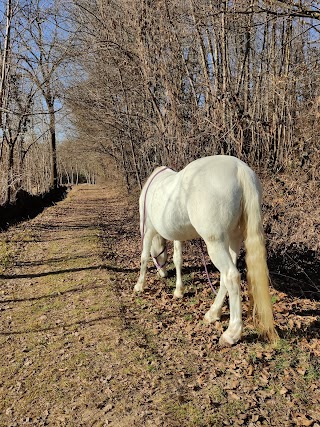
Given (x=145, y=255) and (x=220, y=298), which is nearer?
(x=220, y=298)

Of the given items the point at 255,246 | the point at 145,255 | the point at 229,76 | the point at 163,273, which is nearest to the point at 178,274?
the point at 145,255

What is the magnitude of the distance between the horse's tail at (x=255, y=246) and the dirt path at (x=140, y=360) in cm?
46

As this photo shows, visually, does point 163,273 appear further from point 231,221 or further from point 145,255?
point 231,221

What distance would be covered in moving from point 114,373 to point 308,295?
10.8 feet

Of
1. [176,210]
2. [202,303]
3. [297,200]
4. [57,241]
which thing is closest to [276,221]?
[297,200]

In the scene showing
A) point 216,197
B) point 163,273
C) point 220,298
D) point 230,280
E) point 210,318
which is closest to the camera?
point 216,197

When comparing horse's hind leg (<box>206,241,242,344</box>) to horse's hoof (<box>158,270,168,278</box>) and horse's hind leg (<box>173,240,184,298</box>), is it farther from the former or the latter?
horse's hoof (<box>158,270,168,278</box>)

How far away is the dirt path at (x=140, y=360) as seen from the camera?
9.29 ft

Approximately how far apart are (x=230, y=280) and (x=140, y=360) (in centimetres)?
119

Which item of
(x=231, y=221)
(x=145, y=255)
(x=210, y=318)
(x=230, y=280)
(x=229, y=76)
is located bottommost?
(x=210, y=318)

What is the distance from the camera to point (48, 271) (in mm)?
6977

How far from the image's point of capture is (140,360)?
3.62 meters

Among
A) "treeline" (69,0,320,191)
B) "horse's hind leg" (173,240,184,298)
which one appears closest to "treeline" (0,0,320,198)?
"treeline" (69,0,320,191)

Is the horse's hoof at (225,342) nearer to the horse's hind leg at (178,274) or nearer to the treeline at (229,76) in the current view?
the horse's hind leg at (178,274)
